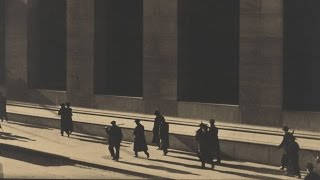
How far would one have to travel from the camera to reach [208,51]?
2384cm

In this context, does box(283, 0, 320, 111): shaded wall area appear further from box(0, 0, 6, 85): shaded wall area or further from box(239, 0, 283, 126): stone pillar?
box(0, 0, 6, 85): shaded wall area

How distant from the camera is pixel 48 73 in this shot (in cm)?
3228

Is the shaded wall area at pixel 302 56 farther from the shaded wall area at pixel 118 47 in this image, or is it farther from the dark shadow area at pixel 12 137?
the dark shadow area at pixel 12 137

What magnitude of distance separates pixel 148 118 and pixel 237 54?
4770mm

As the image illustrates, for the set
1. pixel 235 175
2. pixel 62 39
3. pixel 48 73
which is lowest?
pixel 235 175

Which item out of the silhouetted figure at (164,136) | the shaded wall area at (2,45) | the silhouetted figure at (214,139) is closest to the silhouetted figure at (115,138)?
the silhouetted figure at (164,136)

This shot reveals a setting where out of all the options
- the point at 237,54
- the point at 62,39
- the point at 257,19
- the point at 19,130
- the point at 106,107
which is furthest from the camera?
the point at 62,39

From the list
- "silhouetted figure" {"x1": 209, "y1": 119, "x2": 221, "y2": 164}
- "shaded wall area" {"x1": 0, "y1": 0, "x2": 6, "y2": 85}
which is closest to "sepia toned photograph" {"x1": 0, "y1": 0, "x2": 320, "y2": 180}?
"silhouetted figure" {"x1": 209, "y1": 119, "x2": 221, "y2": 164}

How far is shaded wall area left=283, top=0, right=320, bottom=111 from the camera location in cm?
1984

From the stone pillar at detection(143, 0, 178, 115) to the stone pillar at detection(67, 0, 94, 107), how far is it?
13.3 feet

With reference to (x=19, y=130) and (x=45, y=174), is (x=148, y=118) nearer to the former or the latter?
(x=19, y=130)

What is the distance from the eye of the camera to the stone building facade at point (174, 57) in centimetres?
1975

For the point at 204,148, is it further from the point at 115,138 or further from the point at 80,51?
the point at 80,51

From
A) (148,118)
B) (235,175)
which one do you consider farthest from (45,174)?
(148,118)
